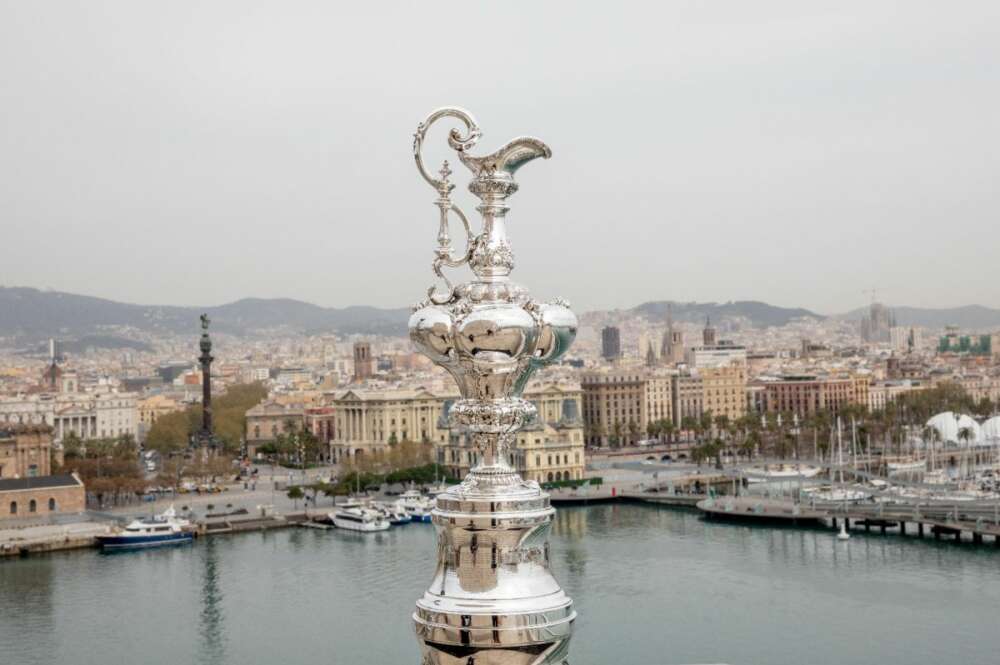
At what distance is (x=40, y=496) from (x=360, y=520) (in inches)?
179

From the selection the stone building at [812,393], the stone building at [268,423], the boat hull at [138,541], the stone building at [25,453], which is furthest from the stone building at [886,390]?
the boat hull at [138,541]

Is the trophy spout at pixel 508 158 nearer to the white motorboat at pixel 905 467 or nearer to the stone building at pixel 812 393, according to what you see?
the white motorboat at pixel 905 467

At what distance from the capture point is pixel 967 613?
39.7ft

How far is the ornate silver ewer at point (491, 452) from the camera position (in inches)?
47.8

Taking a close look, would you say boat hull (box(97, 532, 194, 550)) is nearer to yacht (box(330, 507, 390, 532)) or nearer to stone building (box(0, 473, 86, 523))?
stone building (box(0, 473, 86, 523))

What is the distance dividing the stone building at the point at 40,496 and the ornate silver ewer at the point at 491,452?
18.5 m

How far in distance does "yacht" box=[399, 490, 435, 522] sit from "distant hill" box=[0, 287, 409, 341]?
64.2m

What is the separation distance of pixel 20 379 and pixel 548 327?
181 ft

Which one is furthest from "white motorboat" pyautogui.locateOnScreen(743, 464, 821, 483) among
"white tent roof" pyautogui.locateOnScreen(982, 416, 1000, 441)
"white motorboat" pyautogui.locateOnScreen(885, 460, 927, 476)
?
"white tent roof" pyautogui.locateOnScreen(982, 416, 1000, 441)

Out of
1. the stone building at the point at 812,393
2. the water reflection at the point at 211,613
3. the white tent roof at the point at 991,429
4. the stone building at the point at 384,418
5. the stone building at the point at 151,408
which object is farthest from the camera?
the stone building at the point at 151,408

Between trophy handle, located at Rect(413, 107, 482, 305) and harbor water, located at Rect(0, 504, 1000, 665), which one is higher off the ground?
trophy handle, located at Rect(413, 107, 482, 305)

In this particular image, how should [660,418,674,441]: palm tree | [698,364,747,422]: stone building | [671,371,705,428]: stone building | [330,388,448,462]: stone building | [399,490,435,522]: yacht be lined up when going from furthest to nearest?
[698,364,747,422]: stone building
[671,371,705,428]: stone building
[660,418,674,441]: palm tree
[330,388,448,462]: stone building
[399,490,435,522]: yacht

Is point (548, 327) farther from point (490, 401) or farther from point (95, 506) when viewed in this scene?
point (95, 506)

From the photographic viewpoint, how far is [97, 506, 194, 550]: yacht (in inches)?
688
